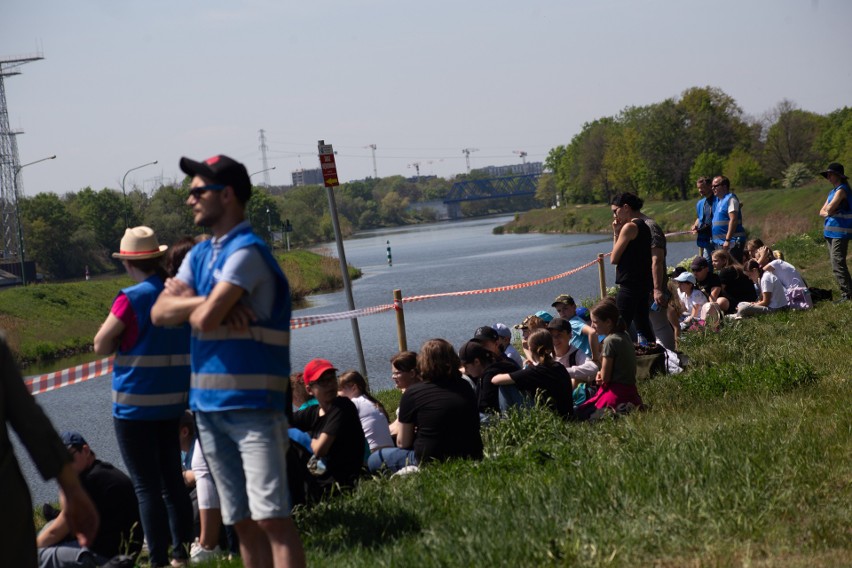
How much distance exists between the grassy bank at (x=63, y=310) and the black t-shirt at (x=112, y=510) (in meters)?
28.2

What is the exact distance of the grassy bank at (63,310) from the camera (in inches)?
1501

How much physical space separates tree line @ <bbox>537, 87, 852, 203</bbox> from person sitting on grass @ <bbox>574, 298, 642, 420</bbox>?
63853mm

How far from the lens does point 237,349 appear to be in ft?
14.2

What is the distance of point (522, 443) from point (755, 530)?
2567 millimetres

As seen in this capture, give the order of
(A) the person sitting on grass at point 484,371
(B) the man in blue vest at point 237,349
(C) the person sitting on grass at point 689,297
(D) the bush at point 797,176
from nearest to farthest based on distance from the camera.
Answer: (B) the man in blue vest at point 237,349, (A) the person sitting on grass at point 484,371, (C) the person sitting on grass at point 689,297, (D) the bush at point 797,176

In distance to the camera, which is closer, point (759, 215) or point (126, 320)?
point (126, 320)

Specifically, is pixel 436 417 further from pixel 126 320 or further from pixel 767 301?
pixel 767 301

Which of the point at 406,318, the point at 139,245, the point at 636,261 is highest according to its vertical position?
the point at 139,245

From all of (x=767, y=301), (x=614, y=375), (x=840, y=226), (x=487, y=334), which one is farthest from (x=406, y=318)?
(x=614, y=375)

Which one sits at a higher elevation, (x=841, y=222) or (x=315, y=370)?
(x=841, y=222)

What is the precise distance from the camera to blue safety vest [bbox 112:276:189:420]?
5.88m

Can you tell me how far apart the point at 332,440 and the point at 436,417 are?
0.70 m

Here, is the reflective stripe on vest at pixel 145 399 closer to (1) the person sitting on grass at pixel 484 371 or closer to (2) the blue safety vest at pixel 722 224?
(1) the person sitting on grass at pixel 484 371

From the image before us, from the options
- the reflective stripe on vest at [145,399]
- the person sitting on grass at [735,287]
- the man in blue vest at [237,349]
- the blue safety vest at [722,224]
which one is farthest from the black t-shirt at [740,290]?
the man in blue vest at [237,349]
